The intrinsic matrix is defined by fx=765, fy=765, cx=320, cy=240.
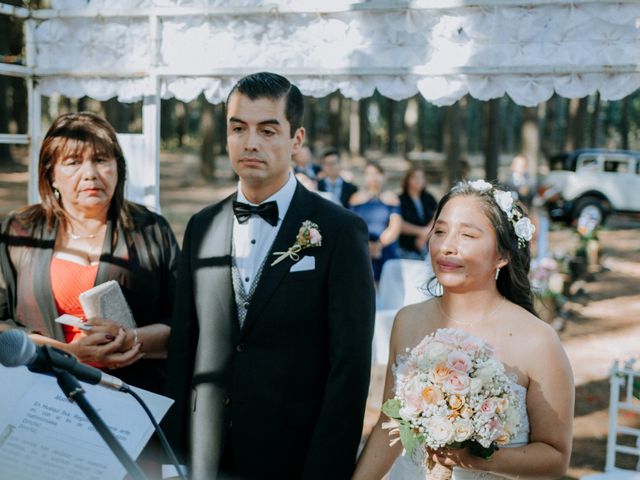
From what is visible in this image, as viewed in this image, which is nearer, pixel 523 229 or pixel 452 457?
pixel 452 457

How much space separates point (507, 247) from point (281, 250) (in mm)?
839

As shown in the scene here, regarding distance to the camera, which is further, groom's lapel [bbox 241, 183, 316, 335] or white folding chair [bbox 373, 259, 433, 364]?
white folding chair [bbox 373, 259, 433, 364]

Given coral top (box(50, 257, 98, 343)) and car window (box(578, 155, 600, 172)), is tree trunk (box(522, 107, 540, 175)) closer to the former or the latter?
car window (box(578, 155, 600, 172))

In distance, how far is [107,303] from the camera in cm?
310

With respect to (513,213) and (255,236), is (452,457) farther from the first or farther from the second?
(255,236)

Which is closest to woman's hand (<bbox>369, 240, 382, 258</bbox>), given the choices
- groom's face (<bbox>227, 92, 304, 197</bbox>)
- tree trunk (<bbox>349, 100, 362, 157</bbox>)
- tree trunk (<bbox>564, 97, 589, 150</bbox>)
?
groom's face (<bbox>227, 92, 304, 197</bbox>)

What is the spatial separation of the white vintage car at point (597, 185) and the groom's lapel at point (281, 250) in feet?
60.9

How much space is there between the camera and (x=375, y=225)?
825cm

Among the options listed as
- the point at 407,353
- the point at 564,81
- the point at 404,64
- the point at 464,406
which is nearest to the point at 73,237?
the point at 407,353

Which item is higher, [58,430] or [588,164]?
[588,164]

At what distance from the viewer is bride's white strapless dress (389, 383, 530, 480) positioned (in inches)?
104

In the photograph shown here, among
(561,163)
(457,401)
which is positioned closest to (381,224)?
(457,401)

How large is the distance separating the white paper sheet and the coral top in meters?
0.58

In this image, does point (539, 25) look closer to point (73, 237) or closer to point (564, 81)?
point (564, 81)
